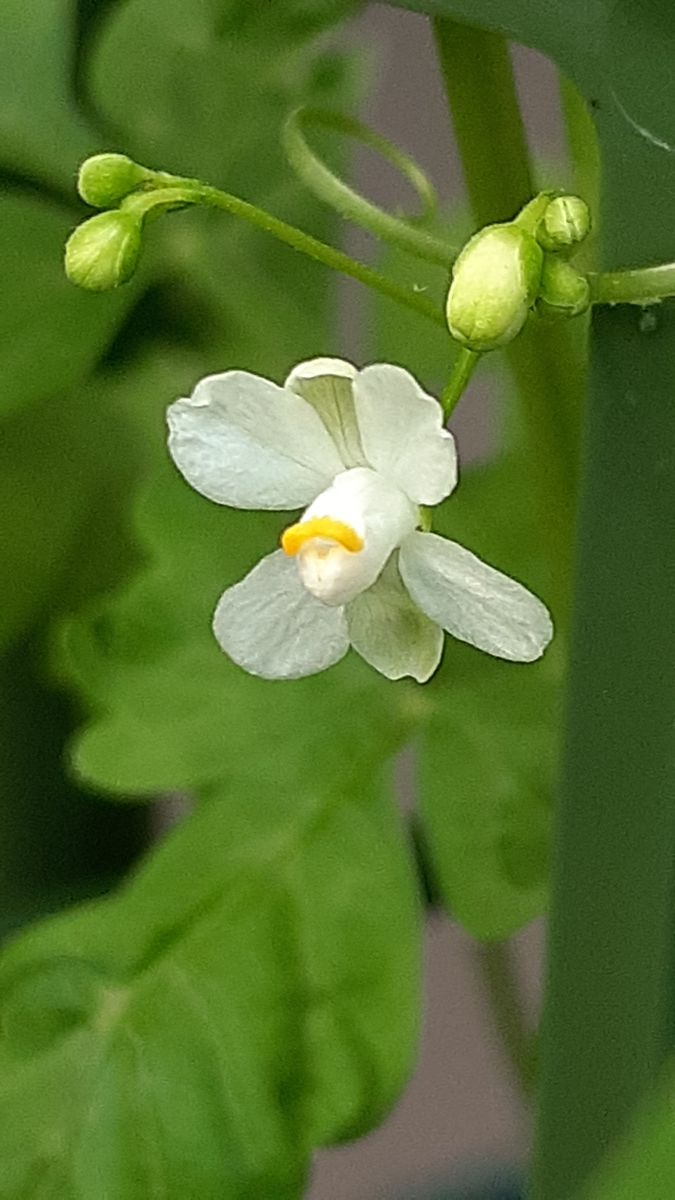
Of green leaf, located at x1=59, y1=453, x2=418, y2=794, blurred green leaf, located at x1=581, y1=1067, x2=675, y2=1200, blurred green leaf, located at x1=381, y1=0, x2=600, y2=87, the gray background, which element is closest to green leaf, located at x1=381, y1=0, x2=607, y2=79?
blurred green leaf, located at x1=381, y1=0, x2=600, y2=87

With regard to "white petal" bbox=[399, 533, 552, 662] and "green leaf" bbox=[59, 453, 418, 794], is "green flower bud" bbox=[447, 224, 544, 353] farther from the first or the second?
"green leaf" bbox=[59, 453, 418, 794]

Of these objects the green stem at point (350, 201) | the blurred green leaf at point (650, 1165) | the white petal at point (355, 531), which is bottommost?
the blurred green leaf at point (650, 1165)

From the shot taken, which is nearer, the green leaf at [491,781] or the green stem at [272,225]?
the green stem at [272,225]

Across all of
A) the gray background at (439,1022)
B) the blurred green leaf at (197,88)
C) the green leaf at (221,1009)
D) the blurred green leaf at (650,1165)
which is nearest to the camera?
the blurred green leaf at (650,1165)

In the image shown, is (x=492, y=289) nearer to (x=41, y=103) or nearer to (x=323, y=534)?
(x=323, y=534)

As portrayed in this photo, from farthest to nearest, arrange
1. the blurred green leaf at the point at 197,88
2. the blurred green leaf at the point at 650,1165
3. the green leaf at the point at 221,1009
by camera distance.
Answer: the blurred green leaf at the point at 197,88
the green leaf at the point at 221,1009
the blurred green leaf at the point at 650,1165

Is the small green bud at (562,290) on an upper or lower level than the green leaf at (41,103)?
upper

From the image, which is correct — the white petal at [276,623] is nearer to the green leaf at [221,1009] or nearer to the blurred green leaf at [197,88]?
the green leaf at [221,1009]

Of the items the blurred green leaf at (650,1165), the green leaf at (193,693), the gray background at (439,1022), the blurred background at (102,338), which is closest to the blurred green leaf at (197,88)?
the blurred background at (102,338)
